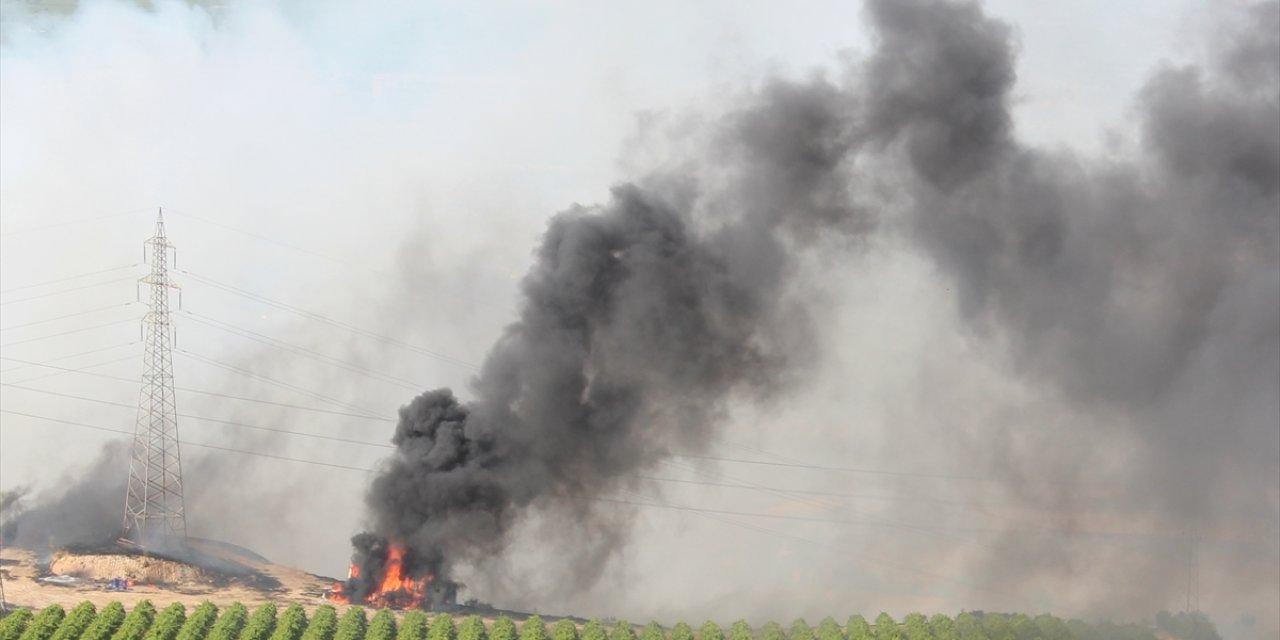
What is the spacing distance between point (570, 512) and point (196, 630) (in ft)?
67.8

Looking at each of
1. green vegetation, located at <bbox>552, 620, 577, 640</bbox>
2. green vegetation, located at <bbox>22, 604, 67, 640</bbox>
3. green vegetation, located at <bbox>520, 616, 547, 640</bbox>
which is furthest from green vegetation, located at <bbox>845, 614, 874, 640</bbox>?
green vegetation, located at <bbox>22, 604, 67, 640</bbox>

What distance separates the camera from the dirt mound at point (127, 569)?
2457 inches

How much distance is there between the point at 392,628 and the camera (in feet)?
173

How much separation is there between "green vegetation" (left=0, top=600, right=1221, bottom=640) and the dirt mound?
26.3ft

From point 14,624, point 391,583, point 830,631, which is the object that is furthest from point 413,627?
point 830,631

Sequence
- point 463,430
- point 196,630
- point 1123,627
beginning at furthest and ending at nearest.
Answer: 1. point 463,430
2. point 1123,627
3. point 196,630

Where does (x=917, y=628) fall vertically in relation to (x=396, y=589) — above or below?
below

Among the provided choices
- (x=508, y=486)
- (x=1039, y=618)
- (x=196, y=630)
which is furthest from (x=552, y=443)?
(x=1039, y=618)

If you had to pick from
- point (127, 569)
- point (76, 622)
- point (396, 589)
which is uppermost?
point (127, 569)

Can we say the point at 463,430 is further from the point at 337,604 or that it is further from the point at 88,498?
the point at 88,498

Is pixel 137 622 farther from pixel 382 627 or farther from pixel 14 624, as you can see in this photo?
pixel 382 627

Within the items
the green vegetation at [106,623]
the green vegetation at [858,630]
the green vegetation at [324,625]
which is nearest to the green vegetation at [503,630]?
the green vegetation at [324,625]

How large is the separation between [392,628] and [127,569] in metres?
17.6

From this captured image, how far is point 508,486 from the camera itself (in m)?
61.2
